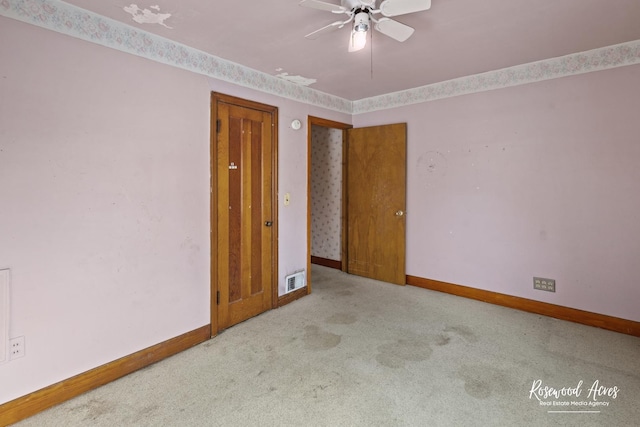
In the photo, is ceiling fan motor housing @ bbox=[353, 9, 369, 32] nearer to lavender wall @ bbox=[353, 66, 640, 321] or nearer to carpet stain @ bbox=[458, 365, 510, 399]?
lavender wall @ bbox=[353, 66, 640, 321]

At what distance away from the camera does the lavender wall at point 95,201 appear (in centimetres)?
180

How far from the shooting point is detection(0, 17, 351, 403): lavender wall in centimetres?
180

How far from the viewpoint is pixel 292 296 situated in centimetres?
356

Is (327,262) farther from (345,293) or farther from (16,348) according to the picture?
(16,348)

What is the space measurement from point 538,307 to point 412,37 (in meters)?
2.77

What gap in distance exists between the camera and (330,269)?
4848mm

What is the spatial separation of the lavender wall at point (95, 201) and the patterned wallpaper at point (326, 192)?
7.45ft

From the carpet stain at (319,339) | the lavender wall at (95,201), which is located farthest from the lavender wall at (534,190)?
the lavender wall at (95,201)

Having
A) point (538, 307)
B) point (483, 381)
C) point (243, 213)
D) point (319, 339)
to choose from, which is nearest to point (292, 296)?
point (319, 339)

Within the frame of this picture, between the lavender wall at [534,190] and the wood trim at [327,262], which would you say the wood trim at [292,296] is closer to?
the wood trim at [327,262]

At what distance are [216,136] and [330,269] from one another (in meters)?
2.78

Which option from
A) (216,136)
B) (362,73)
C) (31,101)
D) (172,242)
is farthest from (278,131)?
(31,101)

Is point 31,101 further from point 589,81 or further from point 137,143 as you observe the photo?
point 589,81

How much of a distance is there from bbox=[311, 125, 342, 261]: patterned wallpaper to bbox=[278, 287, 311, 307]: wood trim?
118 cm
